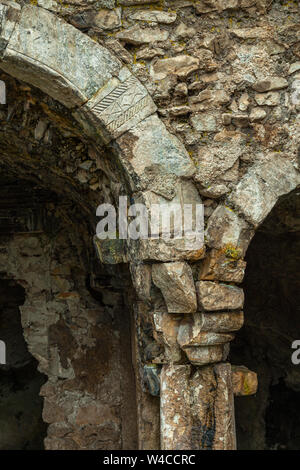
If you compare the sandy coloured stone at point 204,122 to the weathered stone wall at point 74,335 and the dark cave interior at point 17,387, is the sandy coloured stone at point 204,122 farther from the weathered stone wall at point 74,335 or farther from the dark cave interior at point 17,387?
the dark cave interior at point 17,387

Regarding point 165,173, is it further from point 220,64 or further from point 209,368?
point 209,368

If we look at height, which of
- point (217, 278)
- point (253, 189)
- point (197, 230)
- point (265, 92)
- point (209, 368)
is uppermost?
point (265, 92)

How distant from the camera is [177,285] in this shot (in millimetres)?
2551

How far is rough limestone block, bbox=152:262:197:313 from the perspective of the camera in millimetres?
2547

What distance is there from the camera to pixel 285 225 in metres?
3.70

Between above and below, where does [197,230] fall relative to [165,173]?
below

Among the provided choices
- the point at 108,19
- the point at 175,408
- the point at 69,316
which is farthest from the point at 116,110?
the point at 69,316

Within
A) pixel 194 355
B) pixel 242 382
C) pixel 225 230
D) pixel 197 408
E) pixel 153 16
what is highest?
pixel 153 16

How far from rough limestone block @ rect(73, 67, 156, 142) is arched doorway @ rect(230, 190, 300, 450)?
1653 mm

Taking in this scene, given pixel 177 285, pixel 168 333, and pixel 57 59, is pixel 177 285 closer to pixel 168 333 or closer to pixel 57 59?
pixel 168 333

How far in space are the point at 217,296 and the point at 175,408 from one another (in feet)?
1.94

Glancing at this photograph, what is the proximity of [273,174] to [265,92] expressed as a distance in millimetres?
430
